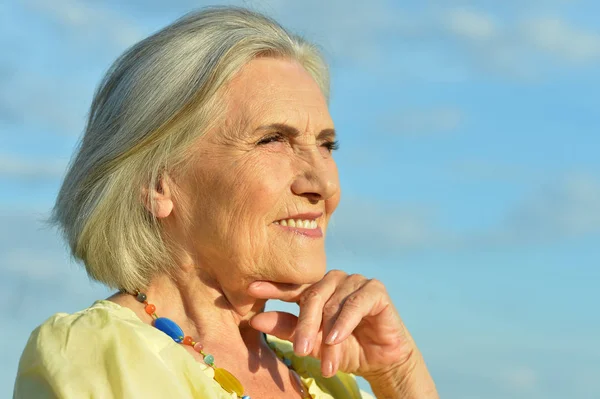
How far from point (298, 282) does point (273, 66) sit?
93 cm

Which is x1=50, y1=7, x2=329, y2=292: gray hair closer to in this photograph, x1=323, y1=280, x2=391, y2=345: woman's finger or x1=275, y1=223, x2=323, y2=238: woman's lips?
x1=275, y1=223, x2=323, y2=238: woman's lips

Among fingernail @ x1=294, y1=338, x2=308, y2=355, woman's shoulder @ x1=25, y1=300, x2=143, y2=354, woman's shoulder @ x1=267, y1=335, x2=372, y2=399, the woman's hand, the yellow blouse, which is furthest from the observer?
woman's shoulder @ x1=267, y1=335, x2=372, y2=399

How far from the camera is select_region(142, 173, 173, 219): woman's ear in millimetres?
3676

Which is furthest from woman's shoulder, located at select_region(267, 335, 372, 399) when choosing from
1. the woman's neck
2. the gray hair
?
the gray hair

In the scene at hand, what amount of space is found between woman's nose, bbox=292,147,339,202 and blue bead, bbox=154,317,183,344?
2.36ft

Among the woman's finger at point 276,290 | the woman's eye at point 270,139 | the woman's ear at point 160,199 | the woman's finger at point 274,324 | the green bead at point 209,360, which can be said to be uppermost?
the woman's eye at point 270,139

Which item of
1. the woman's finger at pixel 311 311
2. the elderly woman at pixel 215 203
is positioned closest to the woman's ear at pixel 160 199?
the elderly woman at pixel 215 203

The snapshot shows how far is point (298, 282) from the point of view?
143 inches

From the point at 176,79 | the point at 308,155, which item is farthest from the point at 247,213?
the point at 176,79

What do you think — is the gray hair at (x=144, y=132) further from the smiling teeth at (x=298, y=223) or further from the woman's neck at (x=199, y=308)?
the smiling teeth at (x=298, y=223)

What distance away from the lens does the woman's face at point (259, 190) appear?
3574mm

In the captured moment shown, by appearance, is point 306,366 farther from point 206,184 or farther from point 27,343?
point 27,343

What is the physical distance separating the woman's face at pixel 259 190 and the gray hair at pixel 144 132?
0.09m

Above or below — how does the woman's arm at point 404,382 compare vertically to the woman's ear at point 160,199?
below
